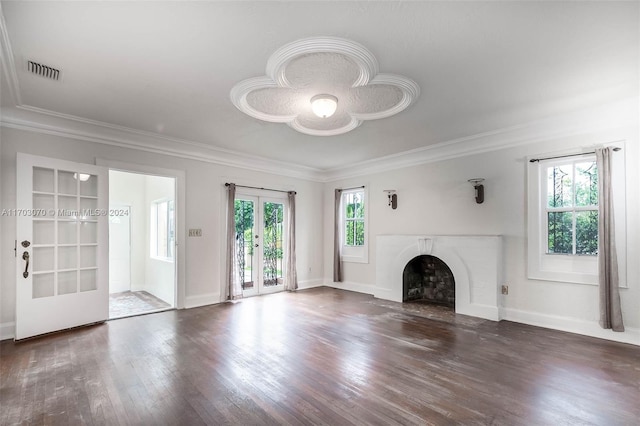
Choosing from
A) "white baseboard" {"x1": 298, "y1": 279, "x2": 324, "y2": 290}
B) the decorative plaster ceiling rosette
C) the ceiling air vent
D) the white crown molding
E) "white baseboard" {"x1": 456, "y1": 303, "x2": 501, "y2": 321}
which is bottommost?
"white baseboard" {"x1": 298, "y1": 279, "x2": 324, "y2": 290}

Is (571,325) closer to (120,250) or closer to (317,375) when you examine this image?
(317,375)

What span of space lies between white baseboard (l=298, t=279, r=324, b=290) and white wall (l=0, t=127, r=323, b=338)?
2cm

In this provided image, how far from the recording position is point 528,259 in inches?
173

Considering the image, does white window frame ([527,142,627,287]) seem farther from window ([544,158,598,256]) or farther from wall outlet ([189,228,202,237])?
wall outlet ([189,228,202,237])

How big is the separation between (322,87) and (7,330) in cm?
462

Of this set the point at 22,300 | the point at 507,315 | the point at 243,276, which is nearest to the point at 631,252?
the point at 507,315

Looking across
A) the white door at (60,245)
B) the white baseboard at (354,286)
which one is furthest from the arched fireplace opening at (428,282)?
the white door at (60,245)

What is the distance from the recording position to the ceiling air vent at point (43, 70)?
276 cm

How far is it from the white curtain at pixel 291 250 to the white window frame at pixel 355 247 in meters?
1.09

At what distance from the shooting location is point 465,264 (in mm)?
4914

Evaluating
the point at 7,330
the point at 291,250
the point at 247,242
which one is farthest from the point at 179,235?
the point at 291,250

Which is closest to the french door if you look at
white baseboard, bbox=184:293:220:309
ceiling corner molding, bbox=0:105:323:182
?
white baseboard, bbox=184:293:220:309

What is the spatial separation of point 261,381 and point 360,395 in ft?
2.77

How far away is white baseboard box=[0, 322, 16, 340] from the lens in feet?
12.2
